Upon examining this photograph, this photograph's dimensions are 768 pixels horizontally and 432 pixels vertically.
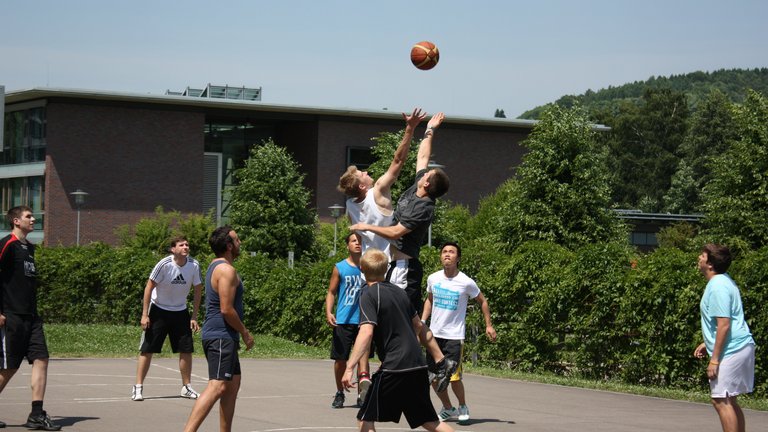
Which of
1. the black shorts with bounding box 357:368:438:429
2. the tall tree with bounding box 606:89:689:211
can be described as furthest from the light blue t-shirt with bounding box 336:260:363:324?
the tall tree with bounding box 606:89:689:211

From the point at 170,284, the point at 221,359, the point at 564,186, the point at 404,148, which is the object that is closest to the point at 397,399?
the point at 221,359

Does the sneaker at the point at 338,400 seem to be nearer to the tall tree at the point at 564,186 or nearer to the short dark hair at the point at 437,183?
the short dark hair at the point at 437,183

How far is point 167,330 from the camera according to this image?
1402cm

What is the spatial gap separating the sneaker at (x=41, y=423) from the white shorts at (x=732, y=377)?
20.6 feet

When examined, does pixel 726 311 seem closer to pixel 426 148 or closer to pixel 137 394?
pixel 426 148

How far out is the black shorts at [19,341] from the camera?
36.2ft

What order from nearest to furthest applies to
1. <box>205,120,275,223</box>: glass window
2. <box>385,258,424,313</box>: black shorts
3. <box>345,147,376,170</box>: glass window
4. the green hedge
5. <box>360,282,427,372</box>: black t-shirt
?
<box>360,282,427,372</box>: black t-shirt < <box>385,258,424,313</box>: black shorts < the green hedge < <box>345,147,376,170</box>: glass window < <box>205,120,275,223</box>: glass window

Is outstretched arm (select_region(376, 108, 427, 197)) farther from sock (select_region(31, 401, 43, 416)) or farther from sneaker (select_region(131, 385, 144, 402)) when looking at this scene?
sneaker (select_region(131, 385, 144, 402))

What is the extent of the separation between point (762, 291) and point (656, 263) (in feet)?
6.96

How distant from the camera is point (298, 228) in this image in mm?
55438

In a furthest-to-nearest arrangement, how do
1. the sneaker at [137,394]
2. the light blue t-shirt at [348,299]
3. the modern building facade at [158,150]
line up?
the modern building facade at [158,150], the sneaker at [137,394], the light blue t-shirt at [348,299]

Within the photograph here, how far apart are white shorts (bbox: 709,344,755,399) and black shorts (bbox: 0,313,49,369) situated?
6.51 meters

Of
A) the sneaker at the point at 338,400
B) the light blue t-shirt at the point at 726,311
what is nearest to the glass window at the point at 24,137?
the sneaker at the point at 338,400

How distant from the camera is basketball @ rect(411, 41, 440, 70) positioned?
11.9 m
